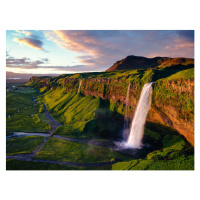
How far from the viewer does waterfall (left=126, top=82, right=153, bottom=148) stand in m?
29.2

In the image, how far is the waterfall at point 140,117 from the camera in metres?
29.2

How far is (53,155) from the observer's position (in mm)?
24781

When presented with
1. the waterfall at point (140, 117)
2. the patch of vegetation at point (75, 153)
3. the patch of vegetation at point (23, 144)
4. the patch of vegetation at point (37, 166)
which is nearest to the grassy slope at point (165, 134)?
the patch of vegetation at point (75, 153)

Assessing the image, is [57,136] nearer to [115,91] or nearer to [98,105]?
[98,105]

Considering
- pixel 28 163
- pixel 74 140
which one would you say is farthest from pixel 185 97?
pixel 28 163

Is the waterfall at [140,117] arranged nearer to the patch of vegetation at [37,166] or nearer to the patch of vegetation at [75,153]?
the patch of vegetation at [75,153]

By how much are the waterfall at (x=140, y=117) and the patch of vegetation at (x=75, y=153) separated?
248 inches

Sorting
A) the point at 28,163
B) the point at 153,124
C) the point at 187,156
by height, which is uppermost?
the point at 153,124

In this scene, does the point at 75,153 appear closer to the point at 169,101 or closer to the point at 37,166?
the point at 37,166

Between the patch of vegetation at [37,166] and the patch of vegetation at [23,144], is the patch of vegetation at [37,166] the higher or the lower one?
the lower one

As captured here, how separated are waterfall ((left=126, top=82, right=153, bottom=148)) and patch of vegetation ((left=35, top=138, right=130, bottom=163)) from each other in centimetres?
629

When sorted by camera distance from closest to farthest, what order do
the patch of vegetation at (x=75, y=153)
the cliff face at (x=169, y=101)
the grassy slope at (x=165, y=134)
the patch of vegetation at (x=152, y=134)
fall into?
the grassy slope at (x=165, y=134), the cliff face at (x=169, y=101), the patch of vegetation at (x=75, y=153), the patch of vegetation at (x=152, y=134)

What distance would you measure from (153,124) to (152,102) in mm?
6395

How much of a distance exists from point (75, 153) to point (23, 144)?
510 inches
